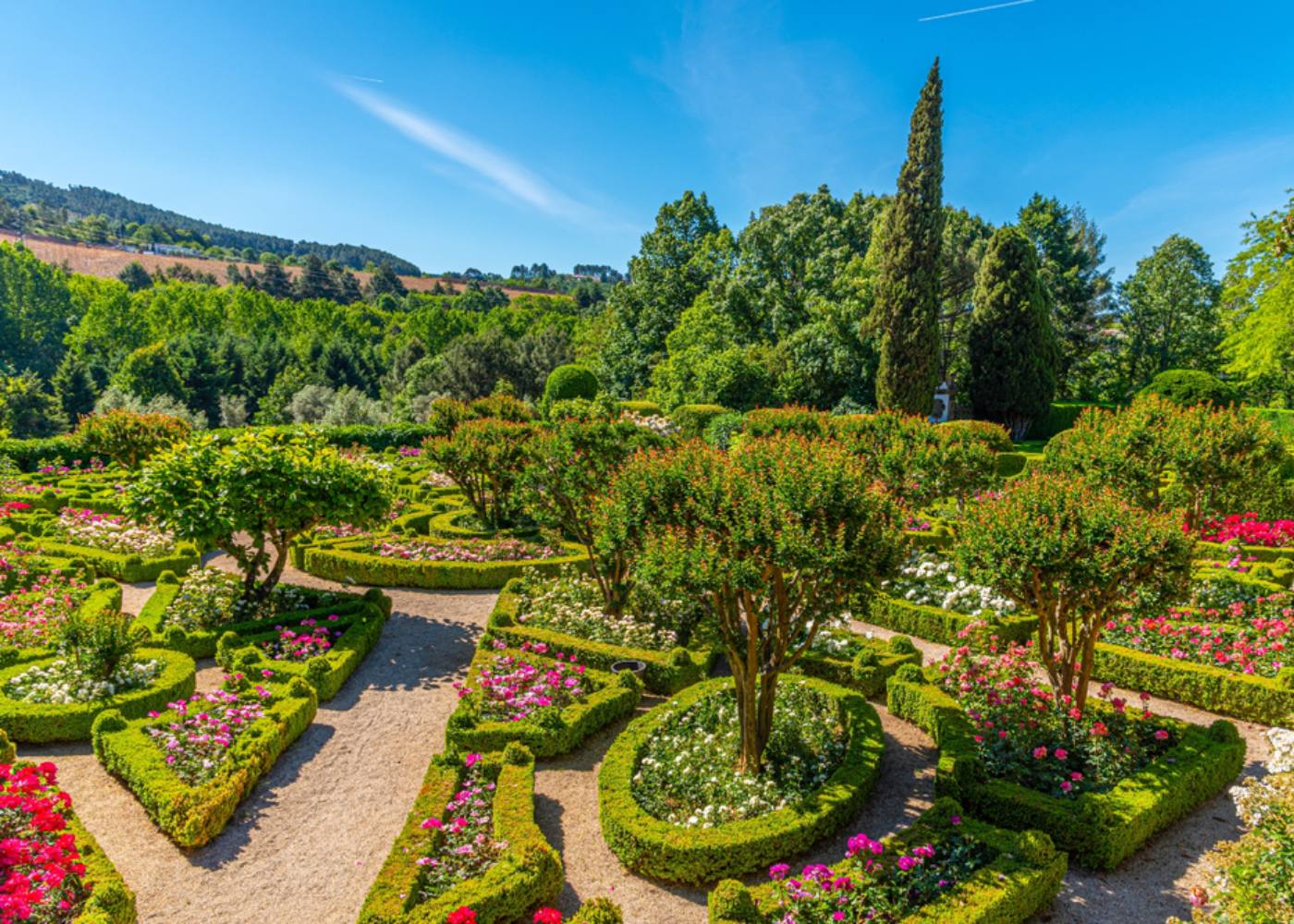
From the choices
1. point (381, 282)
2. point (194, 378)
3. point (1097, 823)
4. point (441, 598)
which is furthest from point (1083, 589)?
point (381, 282)

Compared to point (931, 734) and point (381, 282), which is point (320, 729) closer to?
point (931, 734)

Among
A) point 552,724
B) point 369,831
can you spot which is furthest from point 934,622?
point 369,831

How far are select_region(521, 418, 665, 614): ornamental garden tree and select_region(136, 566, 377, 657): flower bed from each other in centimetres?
345

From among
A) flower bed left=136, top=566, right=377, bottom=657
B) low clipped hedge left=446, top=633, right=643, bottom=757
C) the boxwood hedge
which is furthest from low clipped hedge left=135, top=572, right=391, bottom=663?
low clipped hedge left=446, top=633, right=643, bottom=757

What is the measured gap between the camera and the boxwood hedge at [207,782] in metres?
7.37

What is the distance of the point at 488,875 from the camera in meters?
6.44

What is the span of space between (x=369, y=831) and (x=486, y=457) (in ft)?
36.1

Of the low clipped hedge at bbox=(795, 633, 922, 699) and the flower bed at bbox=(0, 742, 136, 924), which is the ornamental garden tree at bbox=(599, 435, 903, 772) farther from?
the flower bed at bbox=(0, 742, 136, 924)

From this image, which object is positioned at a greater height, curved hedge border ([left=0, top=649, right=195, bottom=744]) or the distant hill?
the distant hill

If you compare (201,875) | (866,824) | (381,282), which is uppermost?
(381,282)

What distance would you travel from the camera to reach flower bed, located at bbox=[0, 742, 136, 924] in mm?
5695

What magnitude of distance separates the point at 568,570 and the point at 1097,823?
10.3m

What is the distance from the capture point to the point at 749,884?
22.9ft

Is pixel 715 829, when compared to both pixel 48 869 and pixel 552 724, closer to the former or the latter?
pixel 552 724
